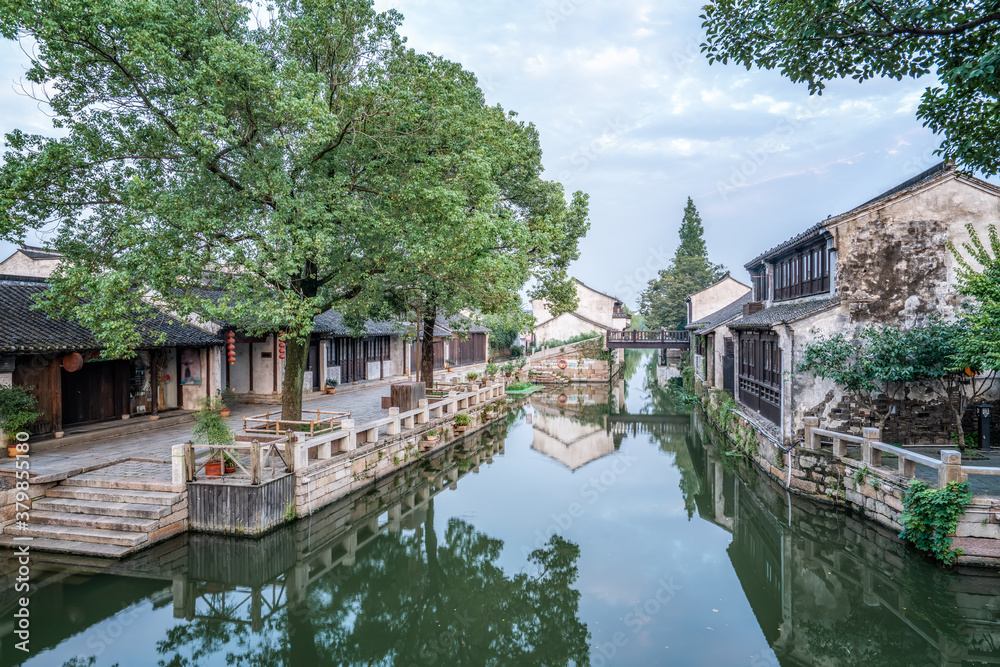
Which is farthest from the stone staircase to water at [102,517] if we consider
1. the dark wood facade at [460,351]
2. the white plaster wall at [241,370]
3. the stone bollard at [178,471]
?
the dark wood facade at [460,351]

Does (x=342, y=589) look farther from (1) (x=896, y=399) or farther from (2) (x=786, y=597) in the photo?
(1) (x=896, y=399)

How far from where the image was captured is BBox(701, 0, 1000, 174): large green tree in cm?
749

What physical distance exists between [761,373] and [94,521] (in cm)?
1560

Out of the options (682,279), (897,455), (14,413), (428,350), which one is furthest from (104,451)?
(682,279)

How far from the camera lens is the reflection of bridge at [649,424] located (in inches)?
846

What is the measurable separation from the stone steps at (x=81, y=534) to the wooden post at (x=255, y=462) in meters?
1.69

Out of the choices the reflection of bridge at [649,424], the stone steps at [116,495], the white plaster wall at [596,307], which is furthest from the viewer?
the white plaster wall at [596,307]

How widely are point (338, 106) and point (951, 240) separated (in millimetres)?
13516

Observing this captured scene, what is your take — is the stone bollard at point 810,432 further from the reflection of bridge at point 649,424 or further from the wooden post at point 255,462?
the wooden post at point 255,462

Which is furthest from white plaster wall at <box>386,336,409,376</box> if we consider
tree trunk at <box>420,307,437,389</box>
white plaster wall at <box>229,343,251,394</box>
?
tree trunk at <box>420,307,437,389</box>

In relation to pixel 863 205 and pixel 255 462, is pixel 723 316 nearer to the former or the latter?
pixel 863 205

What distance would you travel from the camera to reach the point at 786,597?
8.52 metres

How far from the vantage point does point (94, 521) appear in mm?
8844

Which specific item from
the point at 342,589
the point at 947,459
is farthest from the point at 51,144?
the point at 947,459
